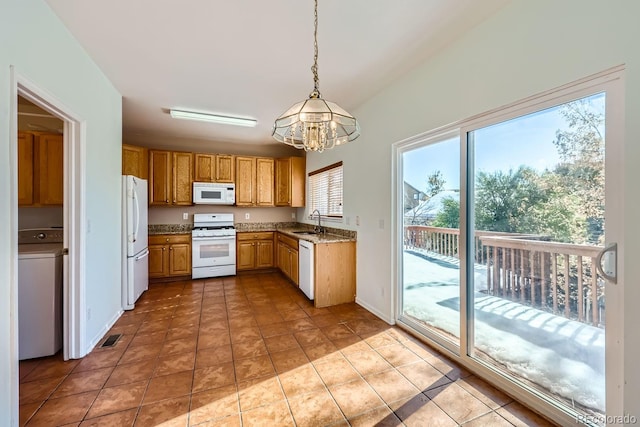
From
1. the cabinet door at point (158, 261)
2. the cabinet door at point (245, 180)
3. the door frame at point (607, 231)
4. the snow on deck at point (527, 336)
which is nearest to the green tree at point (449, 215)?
the door frame at point (607, 231)

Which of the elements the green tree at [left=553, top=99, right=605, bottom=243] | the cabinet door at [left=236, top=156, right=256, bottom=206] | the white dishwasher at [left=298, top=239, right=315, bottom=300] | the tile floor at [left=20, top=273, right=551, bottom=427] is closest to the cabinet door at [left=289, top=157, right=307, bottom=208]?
the cabinet door at [left=236, top=156, right=256, bottom=206]

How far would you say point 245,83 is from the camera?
2.98 metres

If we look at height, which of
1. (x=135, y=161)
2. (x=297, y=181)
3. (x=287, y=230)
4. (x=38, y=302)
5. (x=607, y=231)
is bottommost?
(x=38, y=302)

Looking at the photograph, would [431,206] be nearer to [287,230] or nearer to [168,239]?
[287,230]

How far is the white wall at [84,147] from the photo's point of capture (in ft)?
4.75

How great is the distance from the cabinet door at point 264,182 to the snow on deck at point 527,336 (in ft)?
11.9

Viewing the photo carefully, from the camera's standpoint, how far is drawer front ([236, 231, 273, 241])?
5.26 m

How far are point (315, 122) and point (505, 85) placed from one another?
4.54 ft

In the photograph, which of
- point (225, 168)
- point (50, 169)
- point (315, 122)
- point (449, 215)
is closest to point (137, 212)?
point (50, 169)

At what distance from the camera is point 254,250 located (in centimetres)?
535

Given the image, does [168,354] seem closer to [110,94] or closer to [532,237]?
[110,94]

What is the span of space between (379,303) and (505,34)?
9.15ft

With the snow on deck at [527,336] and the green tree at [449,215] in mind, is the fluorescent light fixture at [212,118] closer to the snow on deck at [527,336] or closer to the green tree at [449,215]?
the green tree at [449,215]

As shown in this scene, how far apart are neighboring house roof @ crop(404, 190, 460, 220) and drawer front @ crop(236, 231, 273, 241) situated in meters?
3.23
